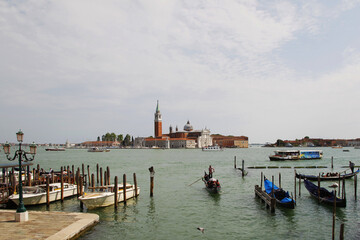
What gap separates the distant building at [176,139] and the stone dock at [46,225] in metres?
140

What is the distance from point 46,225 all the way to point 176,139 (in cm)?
14508

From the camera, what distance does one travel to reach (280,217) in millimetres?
13766

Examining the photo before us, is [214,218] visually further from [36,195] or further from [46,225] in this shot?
[36,195]

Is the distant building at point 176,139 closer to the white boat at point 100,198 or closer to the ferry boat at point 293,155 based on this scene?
the ferry boat at point 293,155

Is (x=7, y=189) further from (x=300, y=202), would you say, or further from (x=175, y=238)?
(x=300, y=202)

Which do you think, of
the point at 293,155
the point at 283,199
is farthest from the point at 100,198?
the point at 293,155

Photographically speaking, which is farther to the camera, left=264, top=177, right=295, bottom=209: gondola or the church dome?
the church dome

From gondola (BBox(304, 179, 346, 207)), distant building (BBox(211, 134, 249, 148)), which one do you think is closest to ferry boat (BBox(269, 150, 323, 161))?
gondola (BBox(304, 179, 346, 207))

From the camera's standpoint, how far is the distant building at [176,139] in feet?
504

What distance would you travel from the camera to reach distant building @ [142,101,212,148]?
153500 mm

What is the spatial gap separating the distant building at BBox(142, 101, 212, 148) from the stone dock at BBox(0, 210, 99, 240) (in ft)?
459

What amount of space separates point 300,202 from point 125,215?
8.97 meters

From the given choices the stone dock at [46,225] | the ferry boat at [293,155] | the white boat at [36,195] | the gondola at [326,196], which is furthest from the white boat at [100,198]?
the ferry boat at [293,155]

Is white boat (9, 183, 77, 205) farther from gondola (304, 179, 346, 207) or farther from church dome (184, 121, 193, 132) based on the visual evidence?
church dome (184, 121, 193, 132)
